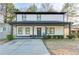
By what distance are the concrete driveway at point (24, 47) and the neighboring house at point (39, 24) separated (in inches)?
6.5

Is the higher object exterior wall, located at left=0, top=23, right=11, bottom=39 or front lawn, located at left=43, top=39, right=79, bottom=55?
exterior wall, located at left=0, top=23, right=11, bottom=39

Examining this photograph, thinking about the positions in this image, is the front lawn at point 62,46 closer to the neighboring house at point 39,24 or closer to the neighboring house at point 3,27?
the neighboring house at point 39,24

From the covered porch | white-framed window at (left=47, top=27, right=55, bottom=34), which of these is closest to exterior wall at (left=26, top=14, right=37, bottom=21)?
the covered porch

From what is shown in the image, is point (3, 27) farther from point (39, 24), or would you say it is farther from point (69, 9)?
point (69, 9)

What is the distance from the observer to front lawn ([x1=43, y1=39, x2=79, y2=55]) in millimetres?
9305

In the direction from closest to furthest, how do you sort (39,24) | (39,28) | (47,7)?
(47,7) < (39,24) < (39,28)

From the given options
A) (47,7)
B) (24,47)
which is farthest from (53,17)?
(24,47)

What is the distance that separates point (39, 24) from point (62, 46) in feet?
2.61

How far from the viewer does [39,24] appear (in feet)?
30.8

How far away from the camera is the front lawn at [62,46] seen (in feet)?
30.5

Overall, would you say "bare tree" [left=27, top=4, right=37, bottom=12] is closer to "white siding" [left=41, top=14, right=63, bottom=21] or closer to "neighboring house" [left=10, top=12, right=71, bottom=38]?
Answer: "neighboring house" [left=10, top=12, right=71, bottom=38]

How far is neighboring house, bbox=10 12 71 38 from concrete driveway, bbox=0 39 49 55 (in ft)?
0.54

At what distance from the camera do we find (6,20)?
30.1 feet
